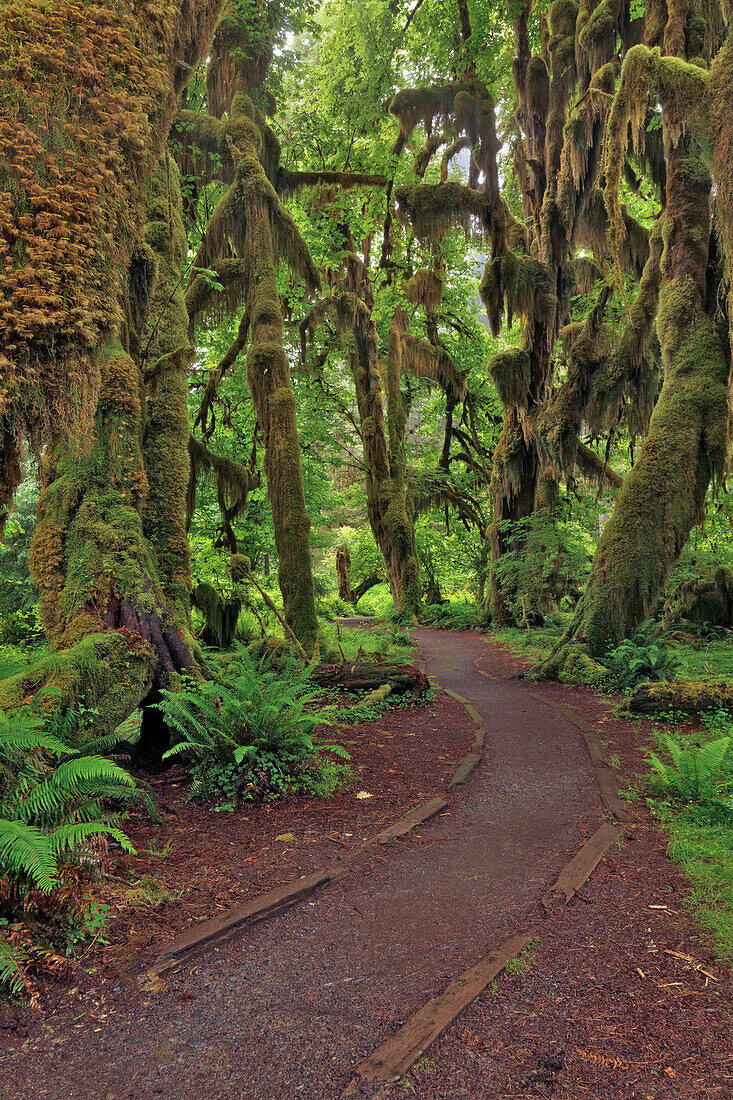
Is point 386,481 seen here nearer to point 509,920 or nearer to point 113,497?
point 113,497

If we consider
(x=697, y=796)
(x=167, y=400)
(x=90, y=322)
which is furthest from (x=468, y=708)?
(x=90, y=322)

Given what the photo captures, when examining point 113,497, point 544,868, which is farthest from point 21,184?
point 544,868

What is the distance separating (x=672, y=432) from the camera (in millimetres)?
9734

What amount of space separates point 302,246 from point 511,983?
11.3 metres

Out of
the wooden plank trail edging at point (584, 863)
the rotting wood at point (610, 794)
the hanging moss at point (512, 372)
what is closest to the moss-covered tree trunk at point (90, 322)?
the wooden plank trail edging at point (584, 863)

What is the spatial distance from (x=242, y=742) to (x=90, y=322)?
139 inches

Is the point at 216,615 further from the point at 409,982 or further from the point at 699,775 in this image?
the point at 409,982

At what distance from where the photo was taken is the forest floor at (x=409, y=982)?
2174 mm

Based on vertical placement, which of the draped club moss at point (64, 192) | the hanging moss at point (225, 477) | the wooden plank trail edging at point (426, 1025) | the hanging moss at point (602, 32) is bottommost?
the wooden plank trail edging at point (426, 1025)

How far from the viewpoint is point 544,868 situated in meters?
3.86

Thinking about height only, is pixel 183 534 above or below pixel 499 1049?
above

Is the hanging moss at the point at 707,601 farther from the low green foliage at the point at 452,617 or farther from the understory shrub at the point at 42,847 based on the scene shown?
the understory shrub at the point at 42,847

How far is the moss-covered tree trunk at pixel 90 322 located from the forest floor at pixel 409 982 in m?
1.66

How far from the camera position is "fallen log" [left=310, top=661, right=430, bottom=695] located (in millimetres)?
9078
